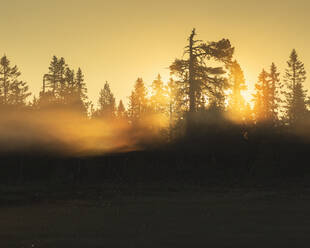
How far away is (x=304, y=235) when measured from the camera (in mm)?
A: 14125

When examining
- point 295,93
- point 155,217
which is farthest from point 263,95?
point 155,217

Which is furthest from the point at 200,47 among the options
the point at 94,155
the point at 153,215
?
the point at 153,215

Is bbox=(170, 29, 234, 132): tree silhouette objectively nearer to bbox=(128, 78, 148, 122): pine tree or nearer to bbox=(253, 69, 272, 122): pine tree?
bbox=(253, 69, 272, 122): pine tree

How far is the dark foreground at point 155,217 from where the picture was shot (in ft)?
44.4

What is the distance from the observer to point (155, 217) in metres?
18.0

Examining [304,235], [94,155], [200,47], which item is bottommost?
[304,235]

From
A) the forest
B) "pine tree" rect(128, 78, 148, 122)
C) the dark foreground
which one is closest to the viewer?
the dark foreground

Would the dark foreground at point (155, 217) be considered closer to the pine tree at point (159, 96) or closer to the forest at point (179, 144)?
the forest at point (179, 144)

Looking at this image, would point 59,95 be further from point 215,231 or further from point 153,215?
point 215,231

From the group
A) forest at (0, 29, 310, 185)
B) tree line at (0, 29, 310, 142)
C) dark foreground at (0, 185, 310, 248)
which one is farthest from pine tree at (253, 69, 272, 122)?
dark foreground at (0, 185, 310, 248)

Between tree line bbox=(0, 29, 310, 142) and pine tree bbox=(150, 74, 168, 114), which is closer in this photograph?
tree line bbox=(0, 29, 310, 142)

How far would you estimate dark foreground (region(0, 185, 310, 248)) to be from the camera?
44.4ft

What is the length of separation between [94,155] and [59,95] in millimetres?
30935

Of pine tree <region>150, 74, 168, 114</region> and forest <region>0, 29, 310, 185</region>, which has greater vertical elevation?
pine tree <region>150, 74, 168, 114</region>
